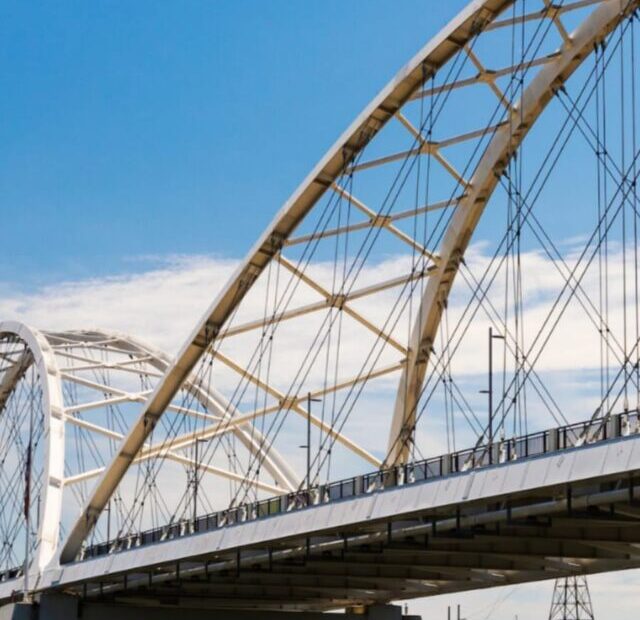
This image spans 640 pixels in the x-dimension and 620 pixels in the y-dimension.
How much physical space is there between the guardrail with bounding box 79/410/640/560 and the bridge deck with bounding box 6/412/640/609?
Answer: 0.04 meters

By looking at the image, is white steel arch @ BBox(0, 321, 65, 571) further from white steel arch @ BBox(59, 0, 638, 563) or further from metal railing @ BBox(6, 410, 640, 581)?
metal railing @ BBox(6, 410, 640, 581)

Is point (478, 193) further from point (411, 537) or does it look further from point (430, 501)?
point (430, 501)

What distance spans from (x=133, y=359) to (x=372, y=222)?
95.0ft

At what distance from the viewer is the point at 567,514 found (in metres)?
44.5

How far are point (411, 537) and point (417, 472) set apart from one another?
3669mm

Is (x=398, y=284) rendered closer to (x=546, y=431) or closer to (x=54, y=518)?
(x=54, y=518)

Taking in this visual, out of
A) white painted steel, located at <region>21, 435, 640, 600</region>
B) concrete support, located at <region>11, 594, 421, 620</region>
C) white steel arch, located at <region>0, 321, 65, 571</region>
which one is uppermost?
white steel arch, located at <region>0, 321, 65, 571</region>

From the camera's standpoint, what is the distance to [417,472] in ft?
163

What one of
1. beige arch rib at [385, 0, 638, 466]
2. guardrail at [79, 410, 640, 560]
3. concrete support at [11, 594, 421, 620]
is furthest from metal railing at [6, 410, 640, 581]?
concrete support at [11, 594, 421, 620]

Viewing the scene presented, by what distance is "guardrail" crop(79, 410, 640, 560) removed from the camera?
135 ft

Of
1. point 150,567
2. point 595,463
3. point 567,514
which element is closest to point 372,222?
point 150,567

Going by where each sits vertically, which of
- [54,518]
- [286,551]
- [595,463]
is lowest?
[595,463]

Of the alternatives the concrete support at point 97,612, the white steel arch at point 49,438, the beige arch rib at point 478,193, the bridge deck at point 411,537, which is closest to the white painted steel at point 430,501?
the bridge deck at point 411,537

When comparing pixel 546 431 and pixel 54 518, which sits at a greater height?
pixel 54 518
